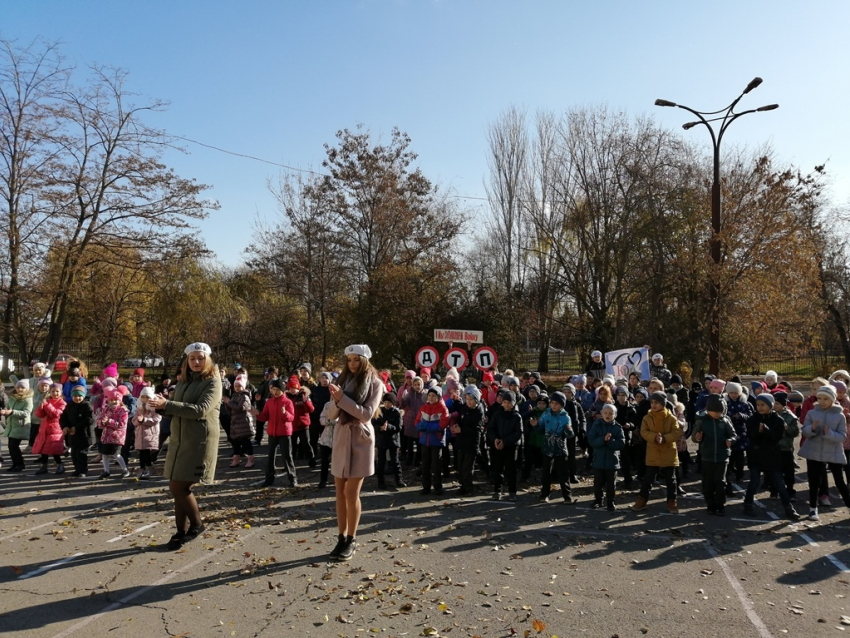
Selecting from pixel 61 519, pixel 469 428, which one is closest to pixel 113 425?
pixel 61 519

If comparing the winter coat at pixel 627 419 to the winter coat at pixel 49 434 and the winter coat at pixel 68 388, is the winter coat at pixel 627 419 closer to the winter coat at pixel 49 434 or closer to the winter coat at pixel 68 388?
the winter coat at pixel 49 434

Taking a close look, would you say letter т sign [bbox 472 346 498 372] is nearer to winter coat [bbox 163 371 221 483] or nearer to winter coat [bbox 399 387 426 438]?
winter coat [bbox 399 387 426 438]

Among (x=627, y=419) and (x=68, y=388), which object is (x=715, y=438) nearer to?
(x=627, y=419)

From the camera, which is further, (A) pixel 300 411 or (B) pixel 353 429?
(A) pixel 300 411

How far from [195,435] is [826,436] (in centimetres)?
779

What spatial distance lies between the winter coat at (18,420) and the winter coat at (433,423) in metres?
7.36

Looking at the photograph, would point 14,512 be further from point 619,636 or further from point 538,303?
point 538,303

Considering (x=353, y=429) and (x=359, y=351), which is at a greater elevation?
(x=359, y=351)

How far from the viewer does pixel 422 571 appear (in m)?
5.89

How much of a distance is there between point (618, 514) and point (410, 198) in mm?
22840

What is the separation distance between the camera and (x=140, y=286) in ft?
102

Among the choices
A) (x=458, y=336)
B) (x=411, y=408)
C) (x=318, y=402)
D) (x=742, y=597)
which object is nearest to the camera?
(x=742, y=597)

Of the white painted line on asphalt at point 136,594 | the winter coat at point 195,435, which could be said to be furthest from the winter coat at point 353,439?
the white painted line on asphalt at point 136,594

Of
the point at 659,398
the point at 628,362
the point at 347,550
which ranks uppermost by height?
the point at 628,362
